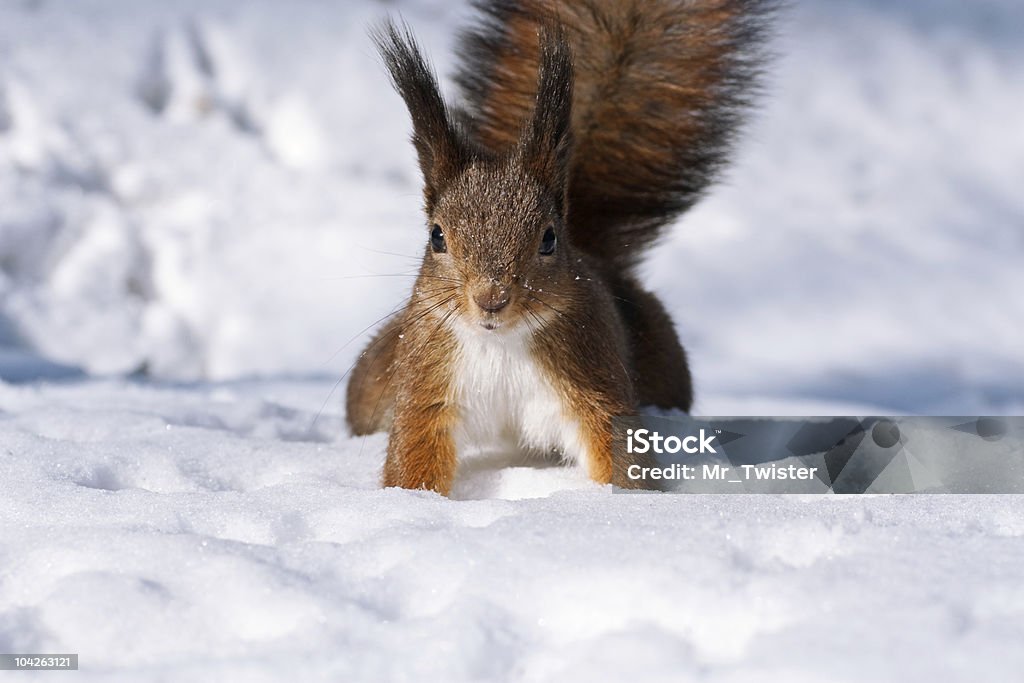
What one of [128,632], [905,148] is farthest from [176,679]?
[905,148]

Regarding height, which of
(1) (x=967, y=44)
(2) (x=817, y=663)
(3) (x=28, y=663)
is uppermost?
(1) (x=967, y=44)

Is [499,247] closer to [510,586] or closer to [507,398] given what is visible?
[507,398]

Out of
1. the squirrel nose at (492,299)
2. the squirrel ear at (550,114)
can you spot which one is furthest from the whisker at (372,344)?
the squirrel ear at (550,114)

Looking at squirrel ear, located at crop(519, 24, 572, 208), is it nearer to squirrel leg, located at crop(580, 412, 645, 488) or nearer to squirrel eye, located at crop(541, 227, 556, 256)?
squirrel eye, located at crop(541, 227, 556, 256)

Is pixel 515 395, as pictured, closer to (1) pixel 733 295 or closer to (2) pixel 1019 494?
(2) pixel 1019 494

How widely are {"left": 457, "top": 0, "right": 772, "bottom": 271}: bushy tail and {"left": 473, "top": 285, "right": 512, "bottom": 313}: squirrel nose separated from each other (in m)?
0.96

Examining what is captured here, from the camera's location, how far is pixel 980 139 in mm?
6574

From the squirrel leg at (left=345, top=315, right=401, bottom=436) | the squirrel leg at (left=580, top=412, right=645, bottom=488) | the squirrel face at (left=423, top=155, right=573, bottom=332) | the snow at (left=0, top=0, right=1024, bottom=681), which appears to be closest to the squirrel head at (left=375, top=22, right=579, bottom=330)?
the squirrel face at (left=423, top=155, right=573, bottom=332)

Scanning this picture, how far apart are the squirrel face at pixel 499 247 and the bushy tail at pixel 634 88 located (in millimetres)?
659

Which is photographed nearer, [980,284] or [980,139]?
[980,284]

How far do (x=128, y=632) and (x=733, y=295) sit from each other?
4133 millimetres

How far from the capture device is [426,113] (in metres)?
2.16

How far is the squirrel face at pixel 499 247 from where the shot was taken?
195 centimetres

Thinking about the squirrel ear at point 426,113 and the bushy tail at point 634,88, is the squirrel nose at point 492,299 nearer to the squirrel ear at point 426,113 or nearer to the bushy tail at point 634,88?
the squirrel ear at point 426,113
